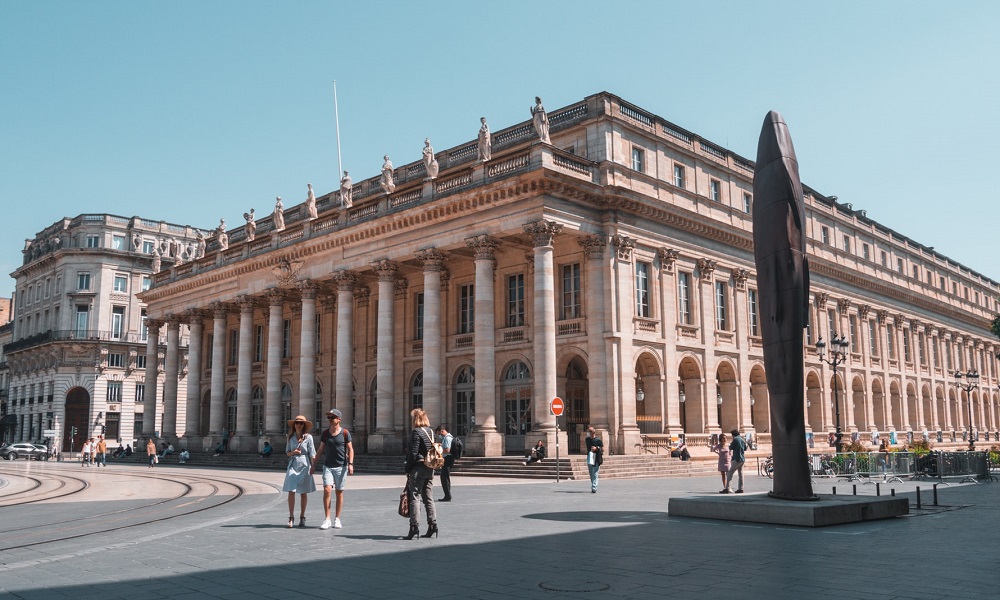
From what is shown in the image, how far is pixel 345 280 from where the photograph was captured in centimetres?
3909

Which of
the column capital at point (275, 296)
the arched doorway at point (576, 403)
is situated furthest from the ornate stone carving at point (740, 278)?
the column capital at point (275, 296)

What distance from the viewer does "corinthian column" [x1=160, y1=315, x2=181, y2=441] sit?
5084 cm

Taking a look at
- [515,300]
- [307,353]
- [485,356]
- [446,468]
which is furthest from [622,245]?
[307,353]

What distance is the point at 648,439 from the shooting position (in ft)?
108

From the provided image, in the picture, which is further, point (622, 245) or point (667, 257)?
point (667, 257)

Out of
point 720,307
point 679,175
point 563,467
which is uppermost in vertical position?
point 679,175

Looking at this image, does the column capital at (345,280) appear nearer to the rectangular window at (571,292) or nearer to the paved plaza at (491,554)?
the rectangular window at (571,292)

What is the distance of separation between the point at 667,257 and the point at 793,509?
23581 millimetres

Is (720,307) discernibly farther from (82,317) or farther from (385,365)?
(82,317)

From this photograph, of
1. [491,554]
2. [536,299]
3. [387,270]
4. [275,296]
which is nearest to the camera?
[491,554]

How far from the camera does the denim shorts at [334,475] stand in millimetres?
12289

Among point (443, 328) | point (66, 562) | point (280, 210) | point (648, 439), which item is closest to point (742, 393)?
point (648, 439)

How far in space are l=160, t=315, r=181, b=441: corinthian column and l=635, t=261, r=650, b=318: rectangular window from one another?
31.3 metres

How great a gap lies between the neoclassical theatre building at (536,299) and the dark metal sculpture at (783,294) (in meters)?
15.7
